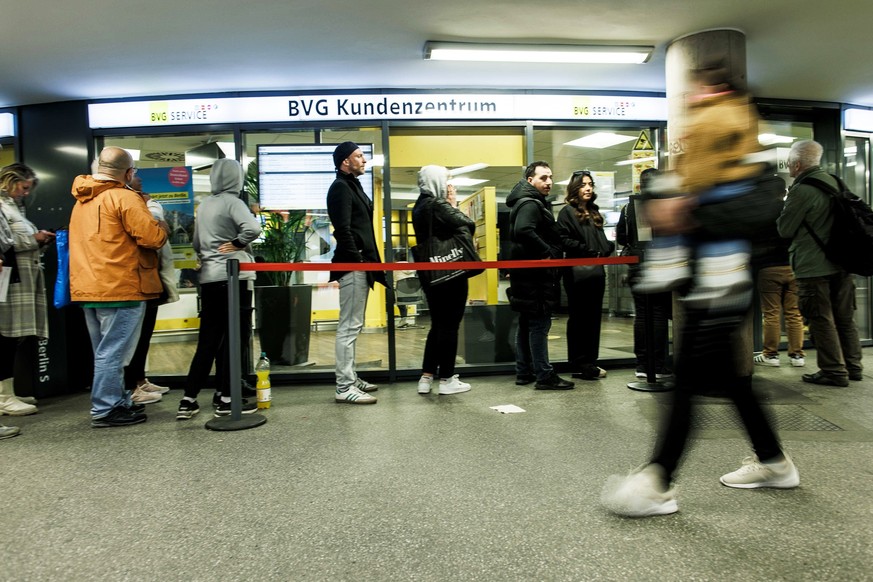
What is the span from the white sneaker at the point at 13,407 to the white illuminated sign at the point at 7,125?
282 cm

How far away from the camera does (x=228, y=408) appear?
403cm

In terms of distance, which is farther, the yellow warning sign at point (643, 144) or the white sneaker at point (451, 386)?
the yellow warning sign at point (643, 144)

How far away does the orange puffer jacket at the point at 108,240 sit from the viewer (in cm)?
367

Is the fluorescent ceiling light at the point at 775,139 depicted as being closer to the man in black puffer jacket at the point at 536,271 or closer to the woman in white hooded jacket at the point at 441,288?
the man in black puffer jacket at the point at 536,271

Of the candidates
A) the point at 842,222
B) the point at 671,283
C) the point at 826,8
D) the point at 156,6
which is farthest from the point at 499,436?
the point at 826,8

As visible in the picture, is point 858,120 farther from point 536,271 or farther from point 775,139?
point 536,271

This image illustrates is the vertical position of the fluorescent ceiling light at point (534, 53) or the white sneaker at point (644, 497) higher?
the fluorescent ceiling light at point (534, 53)

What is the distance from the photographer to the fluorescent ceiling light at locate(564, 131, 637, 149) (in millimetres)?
5875

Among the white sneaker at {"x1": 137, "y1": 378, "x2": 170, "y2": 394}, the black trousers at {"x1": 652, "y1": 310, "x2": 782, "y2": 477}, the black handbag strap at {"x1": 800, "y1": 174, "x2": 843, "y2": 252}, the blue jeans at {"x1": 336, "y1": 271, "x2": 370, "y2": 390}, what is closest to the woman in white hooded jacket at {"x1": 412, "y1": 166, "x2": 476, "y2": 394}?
the blue jeans at {"x1": 336, "y1": 271, "x2": 370, "y2": 390}

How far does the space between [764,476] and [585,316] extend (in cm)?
277

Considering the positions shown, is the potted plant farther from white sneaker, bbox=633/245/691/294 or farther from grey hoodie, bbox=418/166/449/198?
white sneaker, bbox=633/245/691/294

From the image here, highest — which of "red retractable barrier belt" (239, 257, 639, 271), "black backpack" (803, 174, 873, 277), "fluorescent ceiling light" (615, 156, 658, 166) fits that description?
"fluorescent ceiling light" (615, 156, 658, 166)

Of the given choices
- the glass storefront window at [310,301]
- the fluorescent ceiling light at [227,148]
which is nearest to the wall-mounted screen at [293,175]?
the glass storefront window at [310,301]

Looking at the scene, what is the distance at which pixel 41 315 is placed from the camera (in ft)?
13.9
